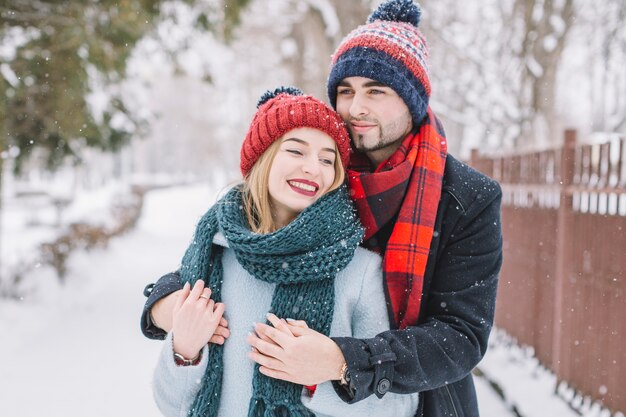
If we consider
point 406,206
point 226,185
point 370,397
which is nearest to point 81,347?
point 226,185

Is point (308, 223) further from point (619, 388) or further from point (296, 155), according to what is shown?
point (619, 388)

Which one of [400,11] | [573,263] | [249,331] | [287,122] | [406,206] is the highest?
[400,11]

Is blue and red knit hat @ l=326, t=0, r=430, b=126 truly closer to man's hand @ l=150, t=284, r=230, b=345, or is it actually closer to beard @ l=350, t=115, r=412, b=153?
beard @ l=350, t=115, r=412, b=153

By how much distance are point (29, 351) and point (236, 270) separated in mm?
5162

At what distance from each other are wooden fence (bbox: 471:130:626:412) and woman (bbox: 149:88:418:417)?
8.40 feet

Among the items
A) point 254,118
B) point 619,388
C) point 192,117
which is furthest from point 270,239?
point 192,117

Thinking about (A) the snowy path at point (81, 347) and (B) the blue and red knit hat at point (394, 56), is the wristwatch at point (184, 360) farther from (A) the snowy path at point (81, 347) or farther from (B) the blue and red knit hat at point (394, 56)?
(A) the snowy path at point (81, 347)

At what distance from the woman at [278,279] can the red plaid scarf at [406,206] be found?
0.07 meters

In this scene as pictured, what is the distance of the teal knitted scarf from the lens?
1.65 meters

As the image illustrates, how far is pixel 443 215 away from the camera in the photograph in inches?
74.1

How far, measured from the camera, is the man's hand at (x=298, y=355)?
1.54 meters

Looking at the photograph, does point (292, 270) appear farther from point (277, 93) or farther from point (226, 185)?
point (277, 93)

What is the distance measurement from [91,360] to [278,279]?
4778 millimetres

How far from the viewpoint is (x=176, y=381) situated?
1.71 metres
